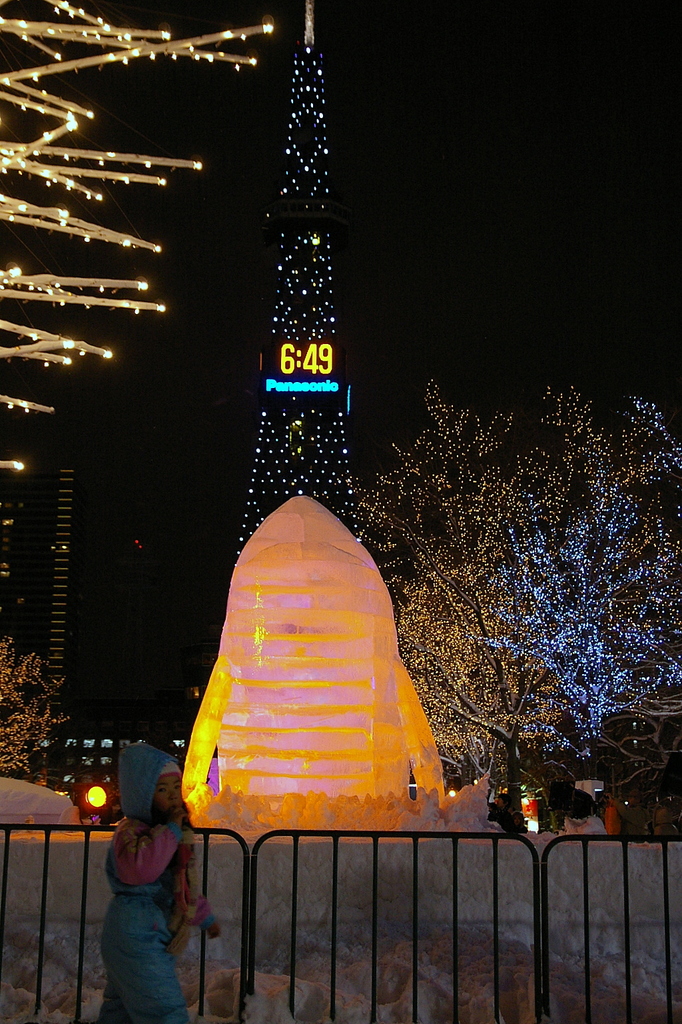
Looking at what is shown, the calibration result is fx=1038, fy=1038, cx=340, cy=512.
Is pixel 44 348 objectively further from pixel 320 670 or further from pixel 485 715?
pixel 485 715

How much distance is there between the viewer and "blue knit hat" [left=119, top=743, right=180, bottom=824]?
4.38 m

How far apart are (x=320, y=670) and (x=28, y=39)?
5458 millimetres

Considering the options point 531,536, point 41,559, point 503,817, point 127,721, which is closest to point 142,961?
point 503,817

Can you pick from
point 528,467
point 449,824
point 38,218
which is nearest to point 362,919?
point 449,824

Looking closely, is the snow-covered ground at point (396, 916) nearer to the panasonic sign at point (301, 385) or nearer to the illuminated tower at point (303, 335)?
the illuminated tower at point (303, 335)

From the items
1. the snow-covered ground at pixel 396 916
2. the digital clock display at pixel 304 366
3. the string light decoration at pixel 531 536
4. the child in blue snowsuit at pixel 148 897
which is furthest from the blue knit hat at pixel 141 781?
the digital clock display at pixel 304 366

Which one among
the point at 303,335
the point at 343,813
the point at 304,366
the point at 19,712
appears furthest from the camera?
the point at 303,335

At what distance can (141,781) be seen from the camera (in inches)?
172

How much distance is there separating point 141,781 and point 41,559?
79.6 meters

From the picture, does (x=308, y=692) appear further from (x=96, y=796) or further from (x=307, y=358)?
(x=307, y=358)

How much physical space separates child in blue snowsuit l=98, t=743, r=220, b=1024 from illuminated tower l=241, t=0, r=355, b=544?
56677 mm

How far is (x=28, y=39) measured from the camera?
24.3 feet

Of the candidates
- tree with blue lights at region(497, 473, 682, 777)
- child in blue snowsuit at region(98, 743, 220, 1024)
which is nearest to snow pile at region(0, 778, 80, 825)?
child in blue snowsuit at region(98, 743, 220, 1024)

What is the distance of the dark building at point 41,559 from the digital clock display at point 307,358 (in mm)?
A: 23169
